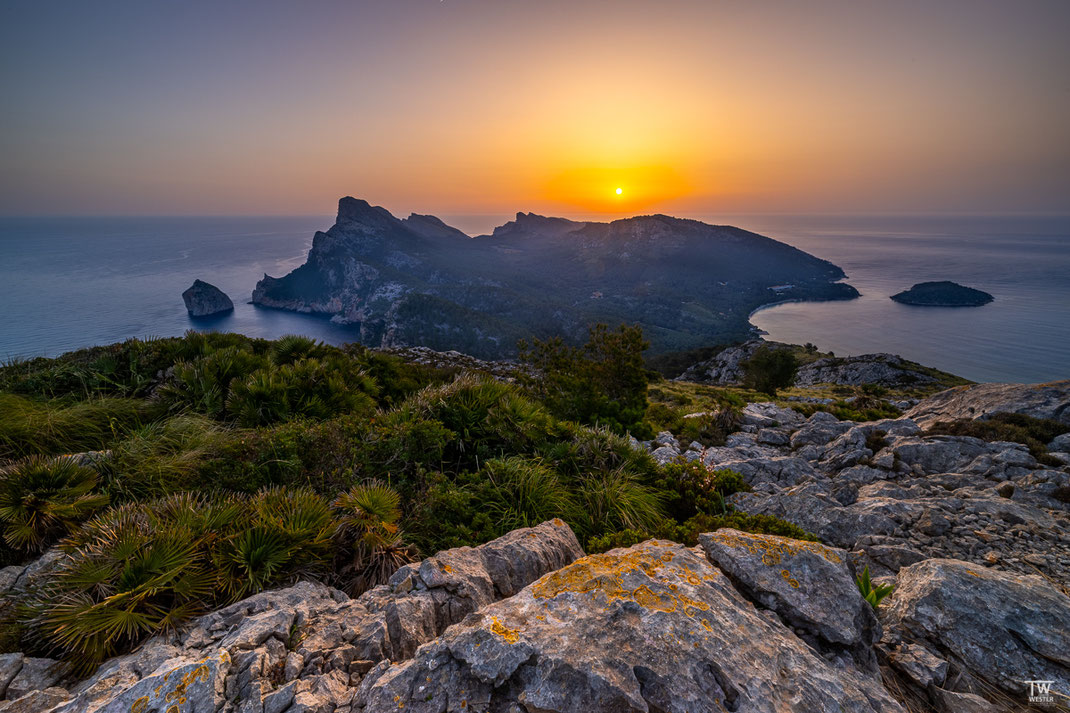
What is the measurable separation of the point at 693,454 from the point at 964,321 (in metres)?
169

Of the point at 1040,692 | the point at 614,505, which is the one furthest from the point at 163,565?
the point at 1040,692

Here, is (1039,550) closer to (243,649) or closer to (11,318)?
(243,649)

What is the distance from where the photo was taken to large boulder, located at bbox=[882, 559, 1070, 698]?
302 cm

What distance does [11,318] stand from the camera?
243 ft

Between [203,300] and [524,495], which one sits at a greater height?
[524,495]

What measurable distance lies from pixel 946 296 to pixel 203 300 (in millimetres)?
255071

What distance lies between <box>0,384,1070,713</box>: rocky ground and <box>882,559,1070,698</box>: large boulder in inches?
0.5

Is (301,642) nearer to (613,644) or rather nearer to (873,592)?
(613,644)

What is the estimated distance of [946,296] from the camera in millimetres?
143250

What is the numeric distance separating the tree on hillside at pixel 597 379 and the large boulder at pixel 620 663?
718 cm

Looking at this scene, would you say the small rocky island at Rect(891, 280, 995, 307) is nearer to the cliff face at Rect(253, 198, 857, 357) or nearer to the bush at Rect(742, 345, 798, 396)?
the cliff face at Rect(253, 198, 857, 357)

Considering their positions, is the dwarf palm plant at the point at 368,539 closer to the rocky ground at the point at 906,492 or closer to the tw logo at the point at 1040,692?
the tw logo at the point at 1040,692

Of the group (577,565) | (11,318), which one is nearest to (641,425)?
(577,565)

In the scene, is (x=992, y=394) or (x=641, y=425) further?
(x=992, y=394)
